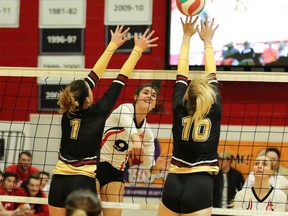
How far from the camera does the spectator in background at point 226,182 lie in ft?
29.8

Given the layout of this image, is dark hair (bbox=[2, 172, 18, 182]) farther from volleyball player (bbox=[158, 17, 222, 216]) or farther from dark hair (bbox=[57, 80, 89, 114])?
volleyball player (bbox=[158, 17, 222, 216])

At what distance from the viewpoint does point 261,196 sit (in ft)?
25.1

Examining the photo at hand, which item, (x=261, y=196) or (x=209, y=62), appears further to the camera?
(x=261, y=196)

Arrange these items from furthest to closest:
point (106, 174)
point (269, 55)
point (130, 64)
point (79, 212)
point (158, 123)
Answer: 1. point (158, 123)
2. point (269, 55)
3. point (106, 174)
4. point (130, 64)
5. point (79, 212)

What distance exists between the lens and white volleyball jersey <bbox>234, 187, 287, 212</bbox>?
7555 mm

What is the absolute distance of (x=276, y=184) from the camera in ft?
27.8

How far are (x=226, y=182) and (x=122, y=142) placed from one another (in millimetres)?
2796

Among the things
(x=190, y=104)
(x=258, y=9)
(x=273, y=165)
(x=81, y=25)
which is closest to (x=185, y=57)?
(x=190, y=104)

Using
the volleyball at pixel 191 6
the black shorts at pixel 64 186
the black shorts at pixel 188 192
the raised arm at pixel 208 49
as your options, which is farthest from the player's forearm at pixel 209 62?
the black shorts at pixel 64 186

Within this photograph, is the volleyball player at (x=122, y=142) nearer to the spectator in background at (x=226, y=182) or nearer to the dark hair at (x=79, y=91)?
the dark hair at (x=79, y=91)

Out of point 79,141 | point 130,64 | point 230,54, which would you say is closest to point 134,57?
point 130,64

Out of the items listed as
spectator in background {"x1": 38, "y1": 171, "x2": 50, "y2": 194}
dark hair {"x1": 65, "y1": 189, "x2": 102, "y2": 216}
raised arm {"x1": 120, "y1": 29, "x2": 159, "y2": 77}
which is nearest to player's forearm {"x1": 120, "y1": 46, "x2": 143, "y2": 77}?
raised arm {"x1": 120, "y1": 29, "x2": 159, "y2": 77}

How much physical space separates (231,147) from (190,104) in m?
3.89

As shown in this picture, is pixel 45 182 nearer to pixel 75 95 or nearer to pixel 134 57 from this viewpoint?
pixel 134 57
